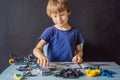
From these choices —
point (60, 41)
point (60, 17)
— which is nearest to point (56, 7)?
point (60, 17)

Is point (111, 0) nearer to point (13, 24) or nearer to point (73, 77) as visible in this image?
point (13, 24)

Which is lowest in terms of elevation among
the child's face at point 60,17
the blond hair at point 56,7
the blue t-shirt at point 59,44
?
the blue t-shirt at point 59,44

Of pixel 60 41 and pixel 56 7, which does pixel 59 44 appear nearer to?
pixel 60 41

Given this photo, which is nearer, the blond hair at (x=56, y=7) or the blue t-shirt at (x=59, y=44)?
the blond hair at (x=56, y=7)

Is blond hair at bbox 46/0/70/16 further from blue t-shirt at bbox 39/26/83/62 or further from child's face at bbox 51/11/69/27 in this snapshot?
blue t-shirt at bbox 39/26/83/62

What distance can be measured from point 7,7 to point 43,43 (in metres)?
0.56

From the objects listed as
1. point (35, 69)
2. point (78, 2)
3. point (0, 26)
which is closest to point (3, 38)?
point (0, 26)

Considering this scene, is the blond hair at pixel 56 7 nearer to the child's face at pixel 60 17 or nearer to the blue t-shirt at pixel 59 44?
the child's face at pixel 60 17

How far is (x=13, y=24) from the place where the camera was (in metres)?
1.77

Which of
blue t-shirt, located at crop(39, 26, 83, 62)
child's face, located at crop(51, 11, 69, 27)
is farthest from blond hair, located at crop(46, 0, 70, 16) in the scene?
blue t-shirt, located at crop(39, 26, 83, 62)

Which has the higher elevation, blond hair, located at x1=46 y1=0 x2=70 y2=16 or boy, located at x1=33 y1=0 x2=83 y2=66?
blond hair, located at x1=46 y1=0 x2=70 y2=16

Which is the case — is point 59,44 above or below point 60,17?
below

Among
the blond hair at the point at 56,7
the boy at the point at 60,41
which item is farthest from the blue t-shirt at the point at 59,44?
the blond hair at the point at 56,7

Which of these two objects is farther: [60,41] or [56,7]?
[60,41]
